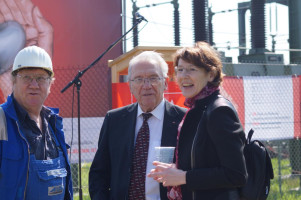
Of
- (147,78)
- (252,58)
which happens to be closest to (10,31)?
(252,58)

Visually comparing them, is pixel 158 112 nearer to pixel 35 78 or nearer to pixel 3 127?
pixel 35 78

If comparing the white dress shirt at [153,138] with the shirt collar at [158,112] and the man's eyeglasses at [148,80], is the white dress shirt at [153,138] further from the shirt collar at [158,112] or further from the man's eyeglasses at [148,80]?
the man's eyeglasses at [148,80]

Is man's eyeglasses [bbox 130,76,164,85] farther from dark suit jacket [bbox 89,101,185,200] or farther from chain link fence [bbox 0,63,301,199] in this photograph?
chain link fence [bbox 0,63,301,199]

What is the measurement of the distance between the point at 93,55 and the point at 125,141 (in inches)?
302

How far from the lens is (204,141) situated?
8.34ft

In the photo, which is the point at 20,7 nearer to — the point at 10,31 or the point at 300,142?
the point at 10,31

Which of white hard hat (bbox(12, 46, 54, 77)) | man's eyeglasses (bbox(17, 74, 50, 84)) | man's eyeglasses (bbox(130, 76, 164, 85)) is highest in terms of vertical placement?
white hard hat (bbox(12, 46, 54, 77))

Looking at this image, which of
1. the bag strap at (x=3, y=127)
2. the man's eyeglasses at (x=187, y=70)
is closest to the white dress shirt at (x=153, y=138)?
the man's eyeglasses at (x=187, y=70)

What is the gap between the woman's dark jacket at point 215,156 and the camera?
2.45 metres

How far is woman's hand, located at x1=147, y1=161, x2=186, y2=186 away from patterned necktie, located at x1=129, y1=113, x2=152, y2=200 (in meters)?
0.53

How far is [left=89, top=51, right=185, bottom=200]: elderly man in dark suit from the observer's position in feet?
10.4

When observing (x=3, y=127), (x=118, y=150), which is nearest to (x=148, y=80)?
(x=118, y=150)

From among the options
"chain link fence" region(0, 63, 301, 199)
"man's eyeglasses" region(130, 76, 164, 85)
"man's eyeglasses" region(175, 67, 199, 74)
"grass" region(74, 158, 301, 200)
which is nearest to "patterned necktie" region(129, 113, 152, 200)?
"man's eyeglasses" region(130, 76, 164, 85)

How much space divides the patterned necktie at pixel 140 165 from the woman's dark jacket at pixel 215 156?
1.85 ft
